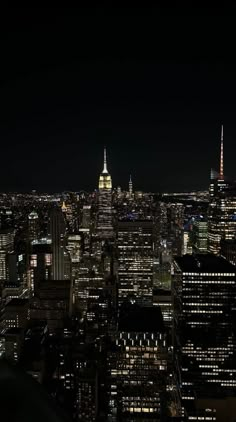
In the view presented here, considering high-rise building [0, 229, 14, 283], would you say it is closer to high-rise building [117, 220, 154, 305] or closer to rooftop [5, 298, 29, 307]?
rooftop [5, 298, 29, 307]

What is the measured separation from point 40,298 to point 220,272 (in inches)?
157

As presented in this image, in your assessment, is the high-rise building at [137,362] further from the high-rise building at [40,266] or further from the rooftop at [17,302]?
the high-rise building at [40,266]

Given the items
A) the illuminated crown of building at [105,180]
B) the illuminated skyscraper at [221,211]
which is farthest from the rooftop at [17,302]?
the illuminated crown of building at [105,180]

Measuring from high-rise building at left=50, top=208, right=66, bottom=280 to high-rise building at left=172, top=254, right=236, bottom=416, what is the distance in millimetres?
4737

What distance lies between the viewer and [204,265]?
827 cm

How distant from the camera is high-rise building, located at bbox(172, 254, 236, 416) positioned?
24.4 ft

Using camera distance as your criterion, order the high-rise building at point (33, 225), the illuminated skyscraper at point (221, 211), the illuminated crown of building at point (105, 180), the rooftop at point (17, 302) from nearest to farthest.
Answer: the rooftop at point (17, 302) → the high-rise building at point (33, 225) → the illuminated skyscraper at point (221, 211) → the illuminated crown of building at point (105, 180)

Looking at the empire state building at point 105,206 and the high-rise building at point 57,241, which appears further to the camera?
the empire state building at point 105,206

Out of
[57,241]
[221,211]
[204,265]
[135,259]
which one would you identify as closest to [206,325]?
[204,265]

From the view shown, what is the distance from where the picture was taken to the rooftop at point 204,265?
314 inches

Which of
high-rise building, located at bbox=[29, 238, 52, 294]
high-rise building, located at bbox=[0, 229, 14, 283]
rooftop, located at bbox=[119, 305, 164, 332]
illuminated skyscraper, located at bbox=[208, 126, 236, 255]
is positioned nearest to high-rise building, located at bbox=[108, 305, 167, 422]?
rooftop, located at bbox=[119, 305, 164, 332]

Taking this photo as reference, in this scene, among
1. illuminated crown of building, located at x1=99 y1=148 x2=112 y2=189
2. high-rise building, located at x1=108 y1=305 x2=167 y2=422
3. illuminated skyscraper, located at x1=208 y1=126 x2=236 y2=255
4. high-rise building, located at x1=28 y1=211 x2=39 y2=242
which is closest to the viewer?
high-rise building, located at x1=108 y1=305 x2=167 y2=422

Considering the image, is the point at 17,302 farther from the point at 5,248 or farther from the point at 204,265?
the point at 204,265

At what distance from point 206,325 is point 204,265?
42.6 inches
